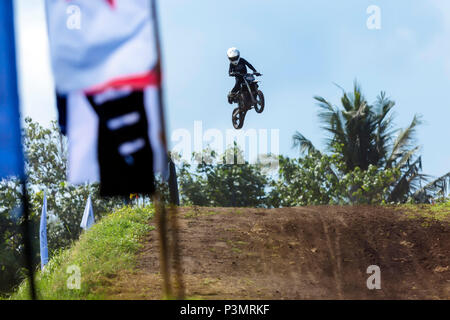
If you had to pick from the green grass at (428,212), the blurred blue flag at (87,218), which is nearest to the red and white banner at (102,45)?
the green grass at (428,212)

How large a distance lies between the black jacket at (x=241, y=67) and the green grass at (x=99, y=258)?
388 centimetres

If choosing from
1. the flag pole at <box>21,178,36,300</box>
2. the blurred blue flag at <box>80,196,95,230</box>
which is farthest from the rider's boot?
the flag pole at <box>21,178,36,300</box>

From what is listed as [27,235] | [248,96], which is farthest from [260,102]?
[27,235]

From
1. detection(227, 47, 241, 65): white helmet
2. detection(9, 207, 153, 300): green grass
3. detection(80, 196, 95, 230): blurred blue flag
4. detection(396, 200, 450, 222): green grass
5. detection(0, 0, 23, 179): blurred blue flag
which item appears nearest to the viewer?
detection(0, 0, 23, 179): blurred blue flag

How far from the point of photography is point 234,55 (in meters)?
12.6

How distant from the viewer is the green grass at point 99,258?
8805mm

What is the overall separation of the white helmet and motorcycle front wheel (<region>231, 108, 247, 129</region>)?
1.24 metres

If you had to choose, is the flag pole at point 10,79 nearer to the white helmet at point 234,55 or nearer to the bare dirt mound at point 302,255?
the bare dirt mound at point 302,255

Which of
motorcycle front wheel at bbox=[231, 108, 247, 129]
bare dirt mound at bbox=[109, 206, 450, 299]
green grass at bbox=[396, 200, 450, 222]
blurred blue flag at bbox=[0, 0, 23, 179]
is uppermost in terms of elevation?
motorcycle front wheel at bbox=[231, 108, 247, 129]

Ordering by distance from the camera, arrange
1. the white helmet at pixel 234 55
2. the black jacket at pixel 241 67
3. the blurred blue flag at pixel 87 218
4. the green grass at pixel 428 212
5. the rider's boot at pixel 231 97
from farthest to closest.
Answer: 1. the blurred blue flag at pixel 87 218
2. the rider's boot at pixel 231 97
3. the green grass at pixel 428 212
4. the black jacket at pixel 241 67
5. the white helmet at pixel 234 55

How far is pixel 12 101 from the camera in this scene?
22.3 ft

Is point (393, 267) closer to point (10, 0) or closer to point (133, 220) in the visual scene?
point (133, 220)

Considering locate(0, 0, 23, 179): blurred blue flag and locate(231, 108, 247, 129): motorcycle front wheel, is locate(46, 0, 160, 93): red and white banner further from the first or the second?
locate(231, 108, 247, 129): motorcycle front wheel

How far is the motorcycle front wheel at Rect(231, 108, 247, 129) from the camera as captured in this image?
13633 mm
